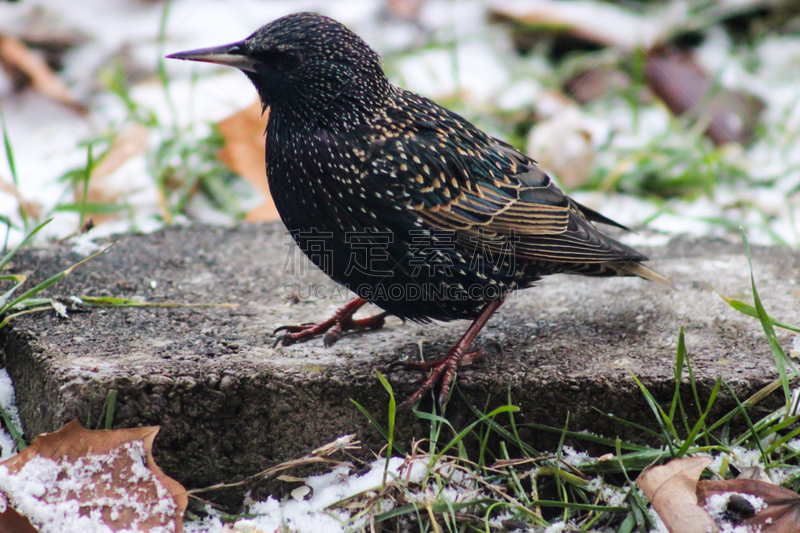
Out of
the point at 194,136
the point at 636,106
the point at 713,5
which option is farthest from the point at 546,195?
the point at 713,5

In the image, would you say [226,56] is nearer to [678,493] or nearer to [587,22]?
[678,493]

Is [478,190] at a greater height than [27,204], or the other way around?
[478,190]

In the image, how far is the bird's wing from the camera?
2.76 m

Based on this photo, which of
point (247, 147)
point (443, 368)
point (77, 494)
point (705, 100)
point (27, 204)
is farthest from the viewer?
point (705, 100)

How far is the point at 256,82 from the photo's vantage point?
2.84m

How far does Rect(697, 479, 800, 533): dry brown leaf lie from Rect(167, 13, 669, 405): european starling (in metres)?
0.92

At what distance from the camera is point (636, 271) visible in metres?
3.23

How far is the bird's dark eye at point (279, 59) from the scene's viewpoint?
275 centimetres

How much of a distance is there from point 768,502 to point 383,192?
1.58 meters

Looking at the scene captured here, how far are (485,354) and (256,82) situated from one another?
1.35 metres

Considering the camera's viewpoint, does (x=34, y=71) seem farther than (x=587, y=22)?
No

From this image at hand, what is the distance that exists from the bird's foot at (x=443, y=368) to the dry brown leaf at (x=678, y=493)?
2.28 ft

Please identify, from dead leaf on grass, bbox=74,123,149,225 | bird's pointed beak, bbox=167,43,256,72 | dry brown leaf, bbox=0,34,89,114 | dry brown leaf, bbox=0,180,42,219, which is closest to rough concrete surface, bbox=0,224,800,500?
dry brown leaf, bbox=0,180,42,219

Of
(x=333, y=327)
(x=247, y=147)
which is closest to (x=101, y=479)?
(x=333, y=327)
